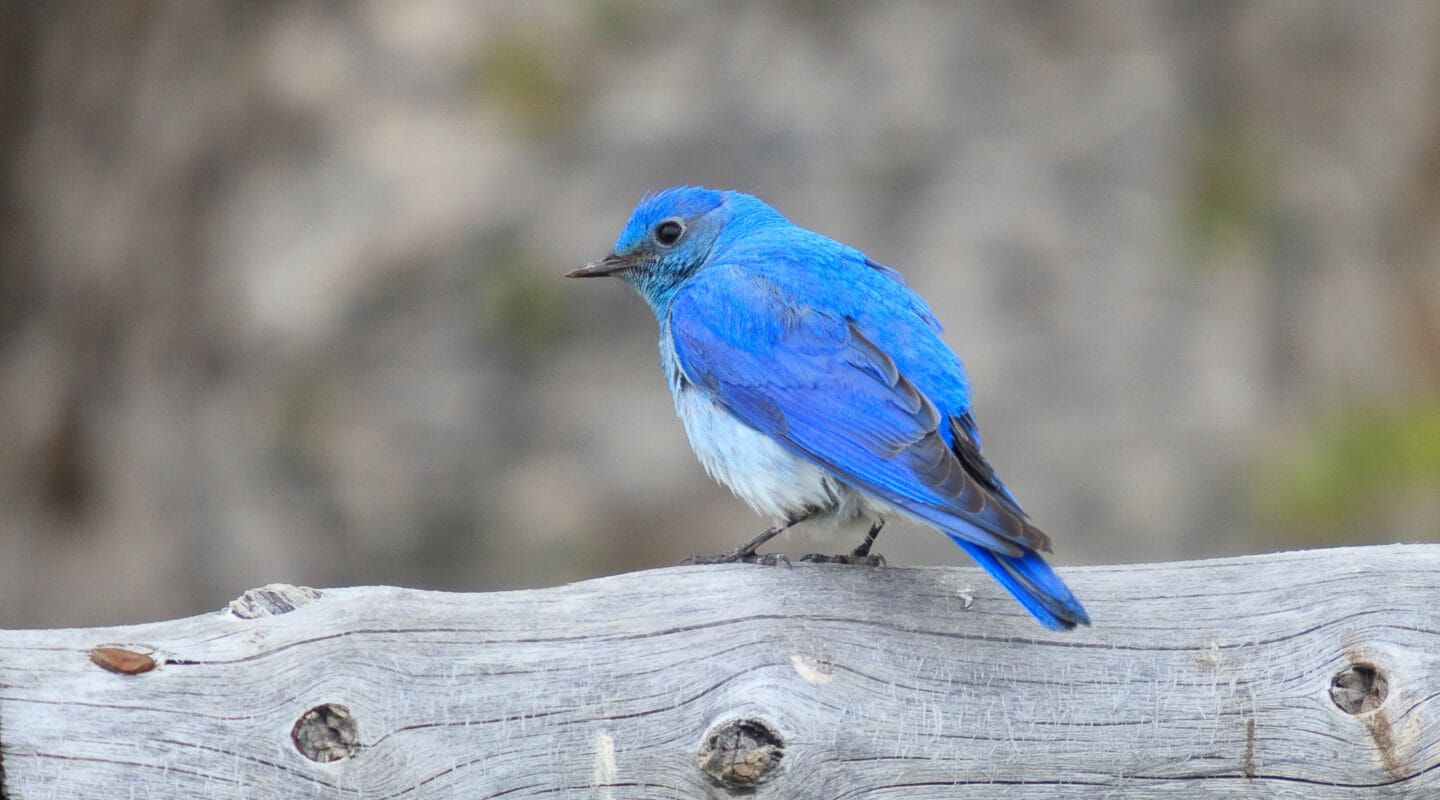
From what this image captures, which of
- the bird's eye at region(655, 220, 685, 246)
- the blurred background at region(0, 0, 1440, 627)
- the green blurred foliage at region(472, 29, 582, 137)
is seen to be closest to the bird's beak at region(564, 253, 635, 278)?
the bird's eye at region(655, 220, 685, 246)

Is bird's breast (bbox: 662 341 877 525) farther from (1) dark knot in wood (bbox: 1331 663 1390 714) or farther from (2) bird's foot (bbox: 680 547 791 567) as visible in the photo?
(1) dark knot in wood (bbox: 1331 663 1390 714)

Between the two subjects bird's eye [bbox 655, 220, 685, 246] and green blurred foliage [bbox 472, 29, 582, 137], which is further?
green blurred foliage [bbox 472, 29, 582, 137]

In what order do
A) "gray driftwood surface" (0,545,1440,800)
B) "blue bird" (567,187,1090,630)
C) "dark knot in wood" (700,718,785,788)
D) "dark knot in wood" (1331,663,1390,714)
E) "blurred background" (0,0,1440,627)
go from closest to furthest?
1. "gray driftwood surface" (0,545,1440,800)
2. "dark knot in wood" (700,718,785,788)
3. "dark knot in wood" (1331,663,1390,714)
4. "blue bird" (567,187,1090,630)
5. "blurred background" (0,0,1440,627)

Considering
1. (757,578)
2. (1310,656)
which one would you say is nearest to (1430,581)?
(1310,656)

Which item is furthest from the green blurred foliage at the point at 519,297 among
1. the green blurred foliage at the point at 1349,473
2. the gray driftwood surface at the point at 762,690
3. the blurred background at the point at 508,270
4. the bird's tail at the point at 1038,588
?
the bird's tail at the point at 1038,588

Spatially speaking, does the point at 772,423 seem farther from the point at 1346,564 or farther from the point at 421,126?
the point at 421,126

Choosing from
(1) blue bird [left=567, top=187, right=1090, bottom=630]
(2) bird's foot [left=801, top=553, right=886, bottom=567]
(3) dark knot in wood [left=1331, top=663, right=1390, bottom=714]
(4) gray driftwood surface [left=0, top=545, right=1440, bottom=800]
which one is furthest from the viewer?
(2) bird's foot [left=801, top=553, right=886, bottom=567]

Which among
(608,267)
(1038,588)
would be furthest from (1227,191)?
(1038,588)

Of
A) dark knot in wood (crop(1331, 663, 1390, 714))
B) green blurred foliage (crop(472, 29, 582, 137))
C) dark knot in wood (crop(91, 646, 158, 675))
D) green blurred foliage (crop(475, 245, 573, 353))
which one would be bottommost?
dark knot in wood (crop(1331, 663, 1390, 714))
